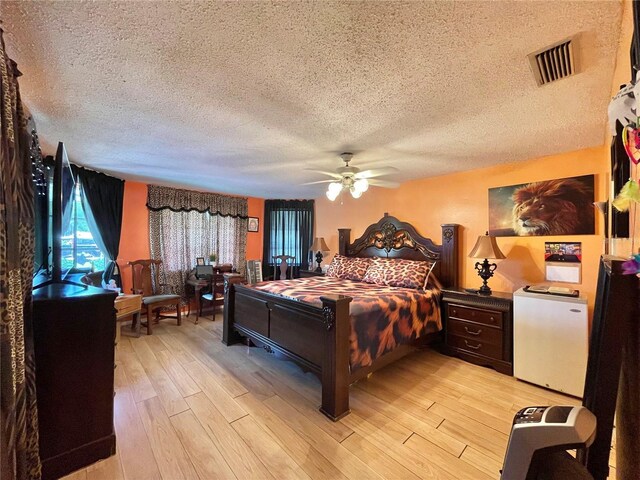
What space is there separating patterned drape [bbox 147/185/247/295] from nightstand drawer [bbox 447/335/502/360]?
13.2 ft

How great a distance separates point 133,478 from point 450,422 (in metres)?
2.05

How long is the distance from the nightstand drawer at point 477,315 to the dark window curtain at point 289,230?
10.7 ft

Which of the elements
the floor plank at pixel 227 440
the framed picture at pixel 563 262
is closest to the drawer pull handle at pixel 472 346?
the framed picture at pixel 563 262

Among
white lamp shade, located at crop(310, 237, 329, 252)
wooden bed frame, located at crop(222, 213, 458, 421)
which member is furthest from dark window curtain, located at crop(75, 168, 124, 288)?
white lamp shade, located at crop(310, 237, 329, 252)

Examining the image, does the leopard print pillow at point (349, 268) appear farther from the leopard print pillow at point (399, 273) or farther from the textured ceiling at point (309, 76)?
the textured ceiling at point (309, 76)

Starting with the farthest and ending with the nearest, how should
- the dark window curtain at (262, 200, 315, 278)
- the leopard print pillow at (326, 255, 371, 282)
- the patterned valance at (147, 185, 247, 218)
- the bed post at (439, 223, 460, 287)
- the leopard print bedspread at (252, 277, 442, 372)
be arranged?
the dark window curtain at (262, 200, 315, 278) → the patterned valance at (147, 185, 247, 218) → the leopard print pillow at (326, 255, 371, 282) → the bed post at (439, 223, 460, 287) → the leopard print bedspread at (252, 277, 442, 372)

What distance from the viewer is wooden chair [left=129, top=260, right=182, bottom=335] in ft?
12.4

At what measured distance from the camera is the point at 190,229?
476cm

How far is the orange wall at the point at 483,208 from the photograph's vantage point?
2594mm

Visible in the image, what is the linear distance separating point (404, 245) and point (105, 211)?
4.42 m

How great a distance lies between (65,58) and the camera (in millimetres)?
1370

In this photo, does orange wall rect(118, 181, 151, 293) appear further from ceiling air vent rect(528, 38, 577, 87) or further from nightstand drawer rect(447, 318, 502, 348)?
ceiling air vent rect(528, 38, 577, 87)

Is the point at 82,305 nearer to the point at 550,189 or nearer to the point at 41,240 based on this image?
the point at 41,240

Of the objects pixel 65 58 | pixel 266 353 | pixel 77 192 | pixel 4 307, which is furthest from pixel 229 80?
pixel 77 192
